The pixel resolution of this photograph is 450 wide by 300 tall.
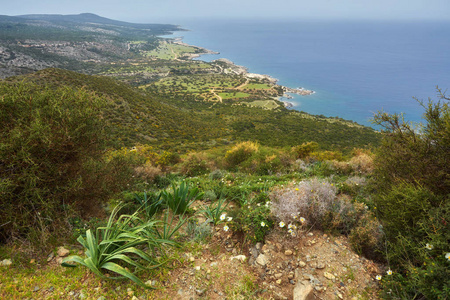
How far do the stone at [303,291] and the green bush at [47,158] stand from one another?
3416mm

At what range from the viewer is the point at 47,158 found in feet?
11.7

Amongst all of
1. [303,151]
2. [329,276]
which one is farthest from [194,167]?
[329,276]

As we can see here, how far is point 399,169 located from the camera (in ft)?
14.5

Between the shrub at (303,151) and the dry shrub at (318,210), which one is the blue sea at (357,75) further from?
the dry shrub at (318,210)

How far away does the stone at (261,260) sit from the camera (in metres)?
3.09

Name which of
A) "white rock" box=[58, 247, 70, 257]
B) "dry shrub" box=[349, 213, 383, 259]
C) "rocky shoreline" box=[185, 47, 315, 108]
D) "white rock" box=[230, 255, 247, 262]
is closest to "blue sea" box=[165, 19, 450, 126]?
"rocky shoreline" box=[185, 47, 315, 108]

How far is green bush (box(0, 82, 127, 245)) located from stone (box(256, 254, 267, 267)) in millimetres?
2985

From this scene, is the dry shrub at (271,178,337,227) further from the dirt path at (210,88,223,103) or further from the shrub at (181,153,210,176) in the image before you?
the dirt path at (210,88,223,103)

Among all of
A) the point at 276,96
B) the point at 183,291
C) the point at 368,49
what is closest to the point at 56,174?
the point at 183,291

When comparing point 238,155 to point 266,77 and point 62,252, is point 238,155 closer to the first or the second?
point 62,252

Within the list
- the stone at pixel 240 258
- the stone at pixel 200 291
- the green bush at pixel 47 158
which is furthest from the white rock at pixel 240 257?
the green bush at pixel 47 158

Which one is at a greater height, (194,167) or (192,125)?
(194,167)

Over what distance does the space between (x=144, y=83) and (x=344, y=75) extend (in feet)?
348

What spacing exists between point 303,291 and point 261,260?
0.65 metres
